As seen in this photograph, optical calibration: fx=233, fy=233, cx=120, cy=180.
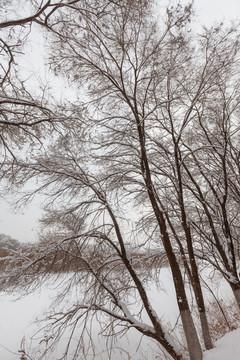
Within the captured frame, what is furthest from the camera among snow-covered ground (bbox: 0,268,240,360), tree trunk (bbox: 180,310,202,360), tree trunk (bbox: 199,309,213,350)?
snow-covered ground (bbox: 0,268,240,360)

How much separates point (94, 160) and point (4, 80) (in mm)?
2967

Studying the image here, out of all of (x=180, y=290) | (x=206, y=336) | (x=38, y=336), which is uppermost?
(x=38, y=336)

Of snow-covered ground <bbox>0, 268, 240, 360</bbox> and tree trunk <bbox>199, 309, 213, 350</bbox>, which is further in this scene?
snow-covered ground <bbox>0, 268, 240, 360</bbox>

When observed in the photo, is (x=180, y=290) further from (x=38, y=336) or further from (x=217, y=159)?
(x=38, y=336)

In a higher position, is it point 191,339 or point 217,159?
point 217,159

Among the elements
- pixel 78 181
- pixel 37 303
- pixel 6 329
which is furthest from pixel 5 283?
pixel 37 303

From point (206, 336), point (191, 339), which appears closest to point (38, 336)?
point (206, 336)

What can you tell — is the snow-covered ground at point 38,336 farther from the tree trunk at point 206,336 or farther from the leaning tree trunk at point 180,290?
the leaning tree trunk at point 180,290

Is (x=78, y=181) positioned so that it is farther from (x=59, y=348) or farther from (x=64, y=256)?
(x=59, y=348)

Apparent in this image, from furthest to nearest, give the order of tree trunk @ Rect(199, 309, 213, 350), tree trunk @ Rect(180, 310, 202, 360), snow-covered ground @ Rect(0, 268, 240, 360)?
snow-covered ground @ Rect(0, 268, 240, 360) → tree trunk @ Rect(199, 309, 213, 350) → tree trunk @ Rect(180, 310, 202, 360)

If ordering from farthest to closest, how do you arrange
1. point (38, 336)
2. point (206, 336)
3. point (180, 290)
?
point (38, 336)
point (206, 336)
point (180, 290)

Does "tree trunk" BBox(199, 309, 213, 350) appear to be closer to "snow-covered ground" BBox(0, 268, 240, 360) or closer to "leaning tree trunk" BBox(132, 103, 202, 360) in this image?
"leaning tree trunk" BBox(132, 103, 202, 360)

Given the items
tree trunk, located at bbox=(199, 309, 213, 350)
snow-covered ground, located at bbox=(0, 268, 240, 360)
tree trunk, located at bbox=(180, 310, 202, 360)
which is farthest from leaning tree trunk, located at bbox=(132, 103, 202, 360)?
snow-covered ground, located at bbox=(0, 268, 240, 360)

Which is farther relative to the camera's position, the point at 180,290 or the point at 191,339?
the point at 180,290
